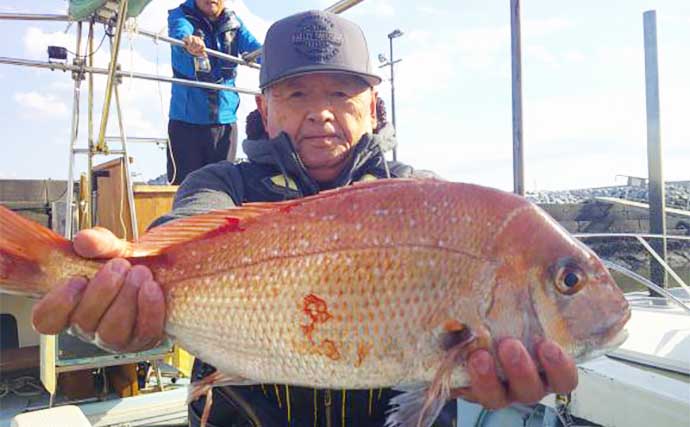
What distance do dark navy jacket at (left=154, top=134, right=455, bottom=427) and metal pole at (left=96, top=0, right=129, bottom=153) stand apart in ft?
6.14

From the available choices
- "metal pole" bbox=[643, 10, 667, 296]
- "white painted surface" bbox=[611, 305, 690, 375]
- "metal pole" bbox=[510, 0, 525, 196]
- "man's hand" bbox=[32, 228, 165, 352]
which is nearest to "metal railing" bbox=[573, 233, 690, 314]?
"white painted surface" bbox=[611, 305, 690, 375]

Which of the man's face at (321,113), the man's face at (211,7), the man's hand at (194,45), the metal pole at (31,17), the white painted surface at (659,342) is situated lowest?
the white painted surface at (659,342)

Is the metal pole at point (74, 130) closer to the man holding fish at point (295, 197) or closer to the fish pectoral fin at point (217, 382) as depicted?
the man holding fish at point (295, 197)

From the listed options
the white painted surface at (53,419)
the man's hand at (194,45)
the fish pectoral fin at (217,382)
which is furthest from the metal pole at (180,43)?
the fish pectoral fin at (217,382)

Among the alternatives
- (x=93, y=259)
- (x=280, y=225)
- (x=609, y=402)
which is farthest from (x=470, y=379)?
(x=609, y=402)

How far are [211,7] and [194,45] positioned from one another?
0.62 metres

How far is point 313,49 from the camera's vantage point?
239cm

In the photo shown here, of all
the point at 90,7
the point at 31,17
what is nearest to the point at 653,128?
the point at 90,7

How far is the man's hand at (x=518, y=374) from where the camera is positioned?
5.37 ft

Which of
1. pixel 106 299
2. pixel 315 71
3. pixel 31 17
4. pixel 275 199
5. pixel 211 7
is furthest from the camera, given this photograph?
pixel 211 7

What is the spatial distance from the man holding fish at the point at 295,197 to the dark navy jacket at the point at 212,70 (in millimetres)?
2567

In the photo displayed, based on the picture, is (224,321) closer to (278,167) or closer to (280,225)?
(280,225)

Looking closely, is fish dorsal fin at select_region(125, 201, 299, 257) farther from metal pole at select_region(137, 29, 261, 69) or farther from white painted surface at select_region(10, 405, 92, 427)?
metal pole at select_region(137, 29, 261, 69)

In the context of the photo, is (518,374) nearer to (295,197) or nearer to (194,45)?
(295,197)
